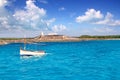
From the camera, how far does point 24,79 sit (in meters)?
44.5

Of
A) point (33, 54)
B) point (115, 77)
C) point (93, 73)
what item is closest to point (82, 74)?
point (93, 73)

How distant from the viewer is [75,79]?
43469 mm

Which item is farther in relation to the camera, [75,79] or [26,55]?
[26,55]

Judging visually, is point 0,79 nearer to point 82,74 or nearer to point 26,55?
point 82,74

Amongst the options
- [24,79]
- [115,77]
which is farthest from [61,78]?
[115,77]

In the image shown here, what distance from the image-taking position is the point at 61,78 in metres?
44.8

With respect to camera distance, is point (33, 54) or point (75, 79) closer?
point (75, 79)

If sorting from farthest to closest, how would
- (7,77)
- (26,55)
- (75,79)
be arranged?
(26,55)
(7,77)
(75,79)

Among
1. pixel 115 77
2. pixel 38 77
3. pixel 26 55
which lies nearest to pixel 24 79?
pixel 38 77

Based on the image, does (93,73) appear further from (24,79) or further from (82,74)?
(24,79)

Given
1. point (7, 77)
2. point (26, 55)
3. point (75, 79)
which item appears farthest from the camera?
point (26, 55)

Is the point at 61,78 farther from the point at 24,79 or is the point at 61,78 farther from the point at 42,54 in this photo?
the point at 42,54

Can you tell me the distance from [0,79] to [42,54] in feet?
150

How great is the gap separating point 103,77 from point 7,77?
54.6 feet
